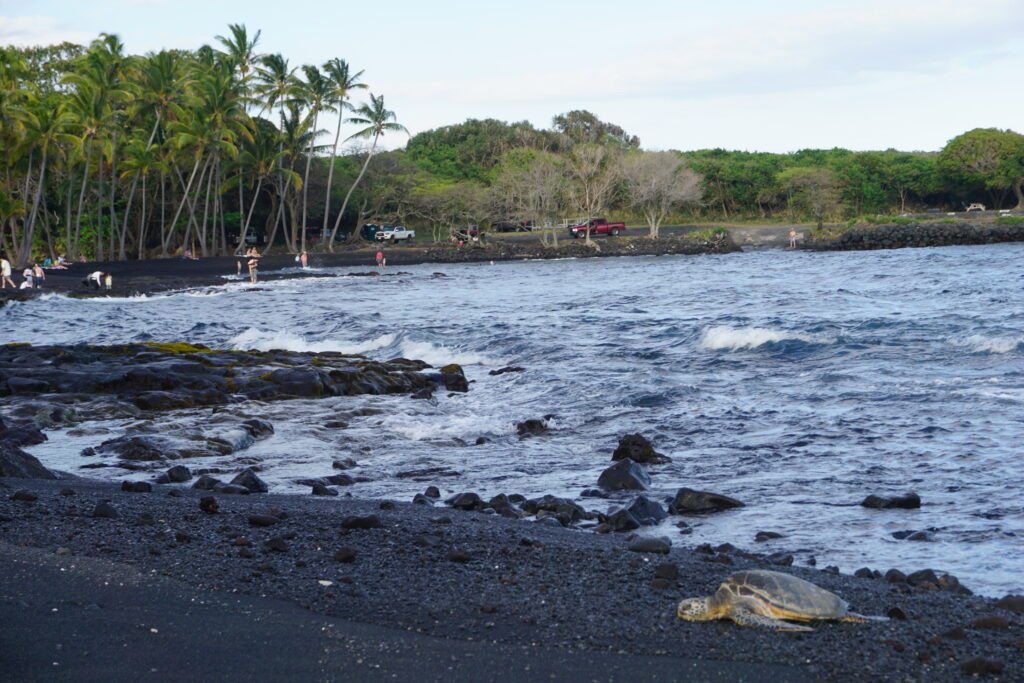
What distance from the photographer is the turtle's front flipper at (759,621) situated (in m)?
4.25

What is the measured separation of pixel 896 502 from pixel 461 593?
4.03 m

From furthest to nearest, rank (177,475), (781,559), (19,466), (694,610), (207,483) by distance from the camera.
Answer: (177,475) → (207,483) → (19,466) → (781,559) → (694,610)

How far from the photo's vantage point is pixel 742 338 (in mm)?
17984

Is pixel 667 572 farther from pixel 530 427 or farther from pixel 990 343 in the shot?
pixel 990 343

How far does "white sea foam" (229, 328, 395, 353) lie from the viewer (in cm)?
2075

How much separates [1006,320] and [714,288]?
15.0m

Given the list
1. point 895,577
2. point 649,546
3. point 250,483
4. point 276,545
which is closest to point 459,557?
point 276,545

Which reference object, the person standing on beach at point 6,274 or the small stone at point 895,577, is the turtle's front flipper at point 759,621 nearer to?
the small stone at point 895,577

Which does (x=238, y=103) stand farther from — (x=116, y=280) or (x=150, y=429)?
(x=150, y=429)

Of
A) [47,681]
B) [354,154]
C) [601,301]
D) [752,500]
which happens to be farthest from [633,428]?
[354,154]

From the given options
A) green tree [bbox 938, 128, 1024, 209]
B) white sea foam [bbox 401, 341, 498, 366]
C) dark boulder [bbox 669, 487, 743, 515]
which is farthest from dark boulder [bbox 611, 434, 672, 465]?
green tree [bbox 938, 128, 1024, 209]

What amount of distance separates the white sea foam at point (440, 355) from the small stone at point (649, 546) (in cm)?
1180

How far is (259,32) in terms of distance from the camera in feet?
190

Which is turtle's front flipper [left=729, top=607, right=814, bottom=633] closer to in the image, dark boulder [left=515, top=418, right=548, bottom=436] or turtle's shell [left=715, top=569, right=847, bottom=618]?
turtle's shell [left=715, top=569, right=847, bottom=618]
